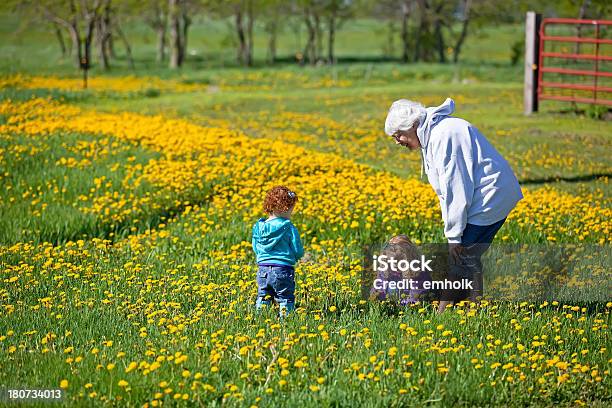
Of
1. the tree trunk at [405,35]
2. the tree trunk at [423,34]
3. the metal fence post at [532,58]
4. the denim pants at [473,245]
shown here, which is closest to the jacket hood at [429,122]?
the denim pants at [473,245]

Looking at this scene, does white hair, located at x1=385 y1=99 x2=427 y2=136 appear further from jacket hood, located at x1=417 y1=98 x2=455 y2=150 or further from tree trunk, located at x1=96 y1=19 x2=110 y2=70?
tree trunk, located at x1=96 y1=19 x2=110 y2=70

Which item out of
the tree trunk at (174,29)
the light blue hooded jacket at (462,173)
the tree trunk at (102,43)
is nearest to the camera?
the light blue hooded jacket at (462,173)

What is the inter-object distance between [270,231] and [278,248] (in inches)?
6.9

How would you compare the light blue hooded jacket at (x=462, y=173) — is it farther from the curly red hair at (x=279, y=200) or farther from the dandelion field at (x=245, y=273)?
the curly red hair at (x=279, y=200)

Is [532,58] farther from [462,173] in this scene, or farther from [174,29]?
[174,29]

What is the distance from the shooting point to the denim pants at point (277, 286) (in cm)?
701

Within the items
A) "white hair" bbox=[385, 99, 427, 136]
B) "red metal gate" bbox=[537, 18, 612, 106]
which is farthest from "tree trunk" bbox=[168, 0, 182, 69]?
"white hair" bbox=[385, 99, 427, 136]

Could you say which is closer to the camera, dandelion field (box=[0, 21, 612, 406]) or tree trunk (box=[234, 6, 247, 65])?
dandelion field (box=[0, 21, 612, 406])

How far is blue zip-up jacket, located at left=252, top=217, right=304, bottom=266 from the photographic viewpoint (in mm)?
6974

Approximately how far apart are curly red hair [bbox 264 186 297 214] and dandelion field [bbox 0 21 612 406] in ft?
2.63

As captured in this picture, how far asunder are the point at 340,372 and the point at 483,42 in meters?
81.5

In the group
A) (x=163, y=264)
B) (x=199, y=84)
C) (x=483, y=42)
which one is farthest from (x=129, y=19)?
(x=163, y=264)

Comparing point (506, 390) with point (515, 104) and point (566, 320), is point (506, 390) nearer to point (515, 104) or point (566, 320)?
point (566, 320)

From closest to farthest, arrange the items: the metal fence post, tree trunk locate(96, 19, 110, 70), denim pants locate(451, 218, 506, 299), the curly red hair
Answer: denim pants locate(451, 218, 506, 299)
the curly red hair
the metal fence post
tree trunk locate(96, 19, 110, 70)
